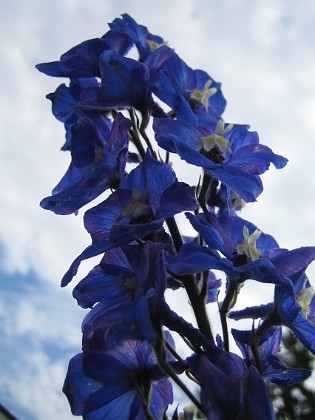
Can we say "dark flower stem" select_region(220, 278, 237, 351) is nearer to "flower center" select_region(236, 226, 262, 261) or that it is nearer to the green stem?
"flower center" select_region(236, 226, 262, 261)

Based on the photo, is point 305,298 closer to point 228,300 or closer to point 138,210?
point 228,300

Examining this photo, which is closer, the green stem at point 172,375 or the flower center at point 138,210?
the green stem at point 172,375

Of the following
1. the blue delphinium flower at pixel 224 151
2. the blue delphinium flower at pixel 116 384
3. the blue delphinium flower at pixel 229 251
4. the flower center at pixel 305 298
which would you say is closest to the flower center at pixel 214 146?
the blue delphinium flower at pixel 224 151

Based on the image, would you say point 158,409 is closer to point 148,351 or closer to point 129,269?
point 148,351

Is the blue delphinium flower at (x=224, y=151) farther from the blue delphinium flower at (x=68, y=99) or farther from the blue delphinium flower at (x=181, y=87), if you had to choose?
the blue delphinium flower at (x=68, y=99)

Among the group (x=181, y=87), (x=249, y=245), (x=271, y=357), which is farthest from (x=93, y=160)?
(x=271, y=357)

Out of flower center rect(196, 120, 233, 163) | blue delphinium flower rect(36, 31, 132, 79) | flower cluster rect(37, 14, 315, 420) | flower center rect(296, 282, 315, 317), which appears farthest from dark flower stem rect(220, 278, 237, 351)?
blue delphinium flower rect(36, 31, 132, 79)
